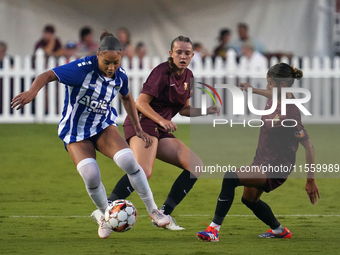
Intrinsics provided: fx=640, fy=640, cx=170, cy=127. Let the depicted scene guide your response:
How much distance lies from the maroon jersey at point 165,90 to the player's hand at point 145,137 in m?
0.34

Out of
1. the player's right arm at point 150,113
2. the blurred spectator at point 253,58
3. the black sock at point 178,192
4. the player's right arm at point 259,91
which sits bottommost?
the black sock at point 178,192

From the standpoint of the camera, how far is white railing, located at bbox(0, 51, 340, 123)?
14758mm

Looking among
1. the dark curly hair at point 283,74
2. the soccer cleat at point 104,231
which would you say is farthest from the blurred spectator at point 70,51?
the dark curly hair at point 283,74

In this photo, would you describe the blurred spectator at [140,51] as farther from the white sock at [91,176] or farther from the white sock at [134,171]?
the white sock at [91,176]

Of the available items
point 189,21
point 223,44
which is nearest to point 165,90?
point 223,44

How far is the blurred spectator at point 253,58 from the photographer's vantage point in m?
15.4

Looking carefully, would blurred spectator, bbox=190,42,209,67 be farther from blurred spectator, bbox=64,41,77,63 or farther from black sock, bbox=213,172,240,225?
black sock, bbox=213,172,240,225

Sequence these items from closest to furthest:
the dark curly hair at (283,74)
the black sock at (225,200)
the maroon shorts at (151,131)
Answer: the black sock at (225,200)
the dark curly hair at (283,74)
the maroon shorts at (151,131)

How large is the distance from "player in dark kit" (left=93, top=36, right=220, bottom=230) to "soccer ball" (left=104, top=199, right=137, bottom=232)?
611mm

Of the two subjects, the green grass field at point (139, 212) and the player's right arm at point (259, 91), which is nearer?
the green grass field at point (139, 212)

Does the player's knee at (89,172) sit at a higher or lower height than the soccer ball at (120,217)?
higher

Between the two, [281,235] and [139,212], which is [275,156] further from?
[139,212]

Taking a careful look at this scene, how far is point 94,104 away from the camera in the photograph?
6281 millimetres

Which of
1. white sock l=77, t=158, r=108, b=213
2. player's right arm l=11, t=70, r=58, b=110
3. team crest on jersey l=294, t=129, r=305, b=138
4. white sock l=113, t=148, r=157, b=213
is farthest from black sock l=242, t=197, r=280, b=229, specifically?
player's right arm l=11, t=70, r=58, b=110
